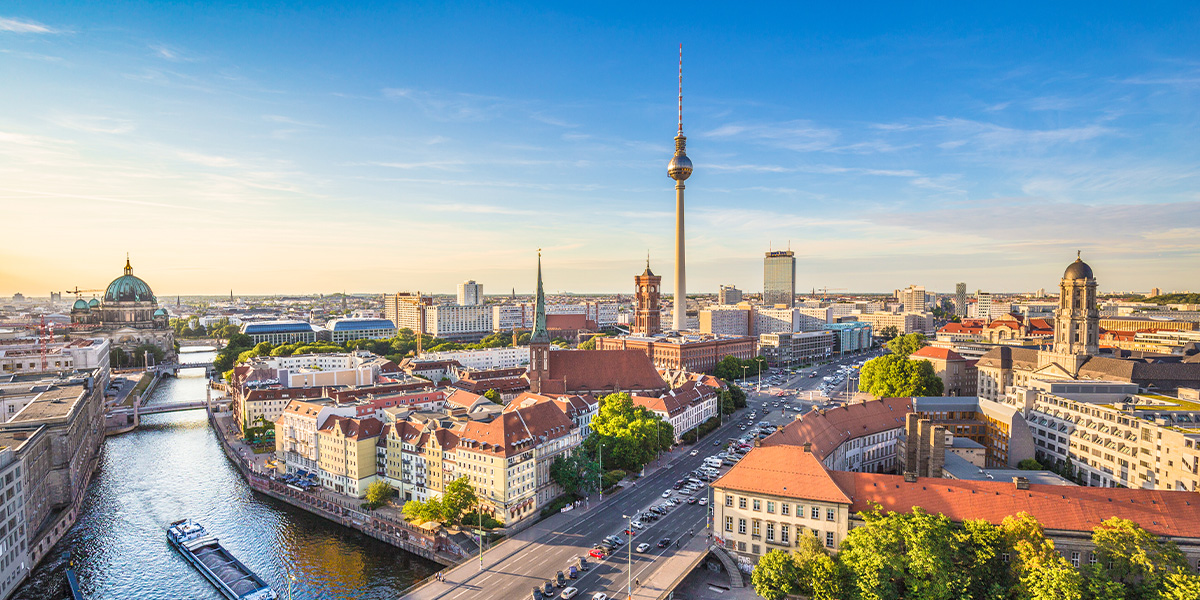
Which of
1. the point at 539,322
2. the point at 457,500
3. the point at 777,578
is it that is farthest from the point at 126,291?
the point at 777,578

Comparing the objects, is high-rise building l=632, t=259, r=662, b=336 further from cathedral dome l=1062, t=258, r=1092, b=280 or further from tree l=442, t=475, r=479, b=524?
tree l=442, t=475, r=479, b=524

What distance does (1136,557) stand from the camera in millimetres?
35406

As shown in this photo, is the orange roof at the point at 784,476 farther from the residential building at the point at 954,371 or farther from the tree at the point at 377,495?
the residential building at the point at 954,371

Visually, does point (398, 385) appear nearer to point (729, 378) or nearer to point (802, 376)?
point (729, 378)

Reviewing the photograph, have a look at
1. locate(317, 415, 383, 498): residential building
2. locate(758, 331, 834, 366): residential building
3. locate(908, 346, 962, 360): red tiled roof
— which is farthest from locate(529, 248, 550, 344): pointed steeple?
locate(758, 331, 834, 366): residential building

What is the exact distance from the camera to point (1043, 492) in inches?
1655

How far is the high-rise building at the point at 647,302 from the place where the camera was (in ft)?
541

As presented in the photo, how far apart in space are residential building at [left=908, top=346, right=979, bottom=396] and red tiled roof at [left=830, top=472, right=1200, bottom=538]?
77.5m

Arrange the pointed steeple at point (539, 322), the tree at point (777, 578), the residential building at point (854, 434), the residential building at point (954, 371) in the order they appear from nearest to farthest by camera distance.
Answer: the tree at point (777, 578) < the residential building at point (854, 434) < the pointed steeple at point (539, 322) < the residential building at point (954, 371)

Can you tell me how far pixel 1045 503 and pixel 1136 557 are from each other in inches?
225

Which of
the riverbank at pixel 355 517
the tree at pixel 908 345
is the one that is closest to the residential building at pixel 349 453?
the riverbank at pixel 355 517

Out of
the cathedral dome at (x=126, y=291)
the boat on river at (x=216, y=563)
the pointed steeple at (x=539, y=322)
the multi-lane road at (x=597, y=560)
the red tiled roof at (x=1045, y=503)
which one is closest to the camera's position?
the red tiled roof at (x=1045, y=503)

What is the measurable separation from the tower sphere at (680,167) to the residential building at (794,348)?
53.7 m

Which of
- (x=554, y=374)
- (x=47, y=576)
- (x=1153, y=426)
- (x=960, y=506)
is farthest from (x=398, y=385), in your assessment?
(x=1153, y=426)
